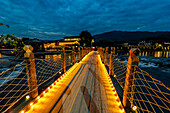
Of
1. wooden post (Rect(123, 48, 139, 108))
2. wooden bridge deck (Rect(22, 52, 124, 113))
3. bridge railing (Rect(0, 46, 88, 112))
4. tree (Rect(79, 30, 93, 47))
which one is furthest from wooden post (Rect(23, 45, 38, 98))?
tree (Rect(79, 30, 93, 47))

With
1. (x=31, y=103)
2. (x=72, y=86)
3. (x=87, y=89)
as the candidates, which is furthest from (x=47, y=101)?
(x=87, y=89)

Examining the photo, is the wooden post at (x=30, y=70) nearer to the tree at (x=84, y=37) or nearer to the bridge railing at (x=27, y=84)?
the bridge railing at (x=27, y=84)

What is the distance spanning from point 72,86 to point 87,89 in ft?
1.88

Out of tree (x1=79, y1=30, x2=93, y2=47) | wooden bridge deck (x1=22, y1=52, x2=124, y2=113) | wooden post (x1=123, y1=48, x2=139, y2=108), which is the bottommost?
wooden bridge deck (x1=22, y1=52, x2=124, y2=113)

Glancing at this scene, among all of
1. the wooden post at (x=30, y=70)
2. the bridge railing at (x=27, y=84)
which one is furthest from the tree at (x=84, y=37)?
the wooden post at (x=30, y=70)

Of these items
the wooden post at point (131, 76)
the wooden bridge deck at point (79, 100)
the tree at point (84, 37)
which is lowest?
the wooden bridge deck at point (79, 100)

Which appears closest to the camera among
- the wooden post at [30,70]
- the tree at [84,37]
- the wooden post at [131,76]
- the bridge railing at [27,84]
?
the wooden post at [131,76]

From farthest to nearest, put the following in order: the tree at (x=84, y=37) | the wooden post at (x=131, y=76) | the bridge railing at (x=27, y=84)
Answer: the tree at (x=84, y=37), the bridge railing at (x=27, y=84), the wooden post at (x=131, y=76)

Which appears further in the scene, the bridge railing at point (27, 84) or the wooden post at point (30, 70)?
the wooden post at point (30, 70)

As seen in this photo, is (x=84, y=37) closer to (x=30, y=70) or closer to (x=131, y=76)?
(x=30, y=70)

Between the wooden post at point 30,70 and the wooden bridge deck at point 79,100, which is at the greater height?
the wooden post at point 30,70

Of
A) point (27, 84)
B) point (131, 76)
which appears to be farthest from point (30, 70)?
point (27, 84)

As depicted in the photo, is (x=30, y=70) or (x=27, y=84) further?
(x=27, y=84)

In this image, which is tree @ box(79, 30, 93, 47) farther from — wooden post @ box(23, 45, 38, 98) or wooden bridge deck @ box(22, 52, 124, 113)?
wooden post @ box(23, 45, 38, 98)
